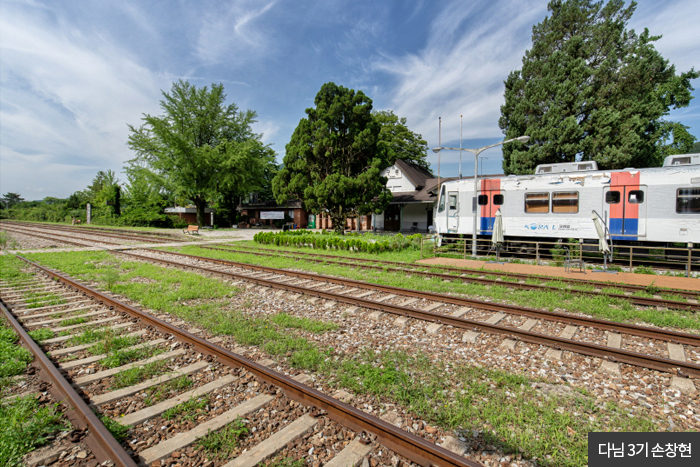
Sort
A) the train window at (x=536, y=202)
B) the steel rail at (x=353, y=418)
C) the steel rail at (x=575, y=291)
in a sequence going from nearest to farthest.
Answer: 1. the steel rail at (x=353, y=418)
2. the steel rail at (x=575, y=291)
3. the train window at (x=536, y=202)

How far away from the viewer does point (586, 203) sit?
13.9 metres

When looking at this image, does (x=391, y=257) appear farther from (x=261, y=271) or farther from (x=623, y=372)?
(x=623, y=372)

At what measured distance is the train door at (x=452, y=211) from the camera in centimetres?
1695

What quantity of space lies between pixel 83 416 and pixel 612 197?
672 inches

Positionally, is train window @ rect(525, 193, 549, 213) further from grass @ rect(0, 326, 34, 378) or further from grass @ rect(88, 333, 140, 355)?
grass @ rect(0, 326, 34, 378)

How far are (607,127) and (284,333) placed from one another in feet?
98.8

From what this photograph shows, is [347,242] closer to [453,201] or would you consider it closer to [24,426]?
[453,201]

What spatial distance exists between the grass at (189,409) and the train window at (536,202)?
1533cm

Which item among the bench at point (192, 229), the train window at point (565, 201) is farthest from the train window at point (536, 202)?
the bench at point (192, 229)

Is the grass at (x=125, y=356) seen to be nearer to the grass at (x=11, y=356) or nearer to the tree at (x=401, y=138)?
the grass at (x=11, y=356)

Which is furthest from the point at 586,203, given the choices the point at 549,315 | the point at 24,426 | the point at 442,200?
the point at 24,426

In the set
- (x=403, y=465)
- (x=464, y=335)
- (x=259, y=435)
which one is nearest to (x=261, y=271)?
(x=464, y=335)

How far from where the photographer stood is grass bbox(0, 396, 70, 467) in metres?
2.91

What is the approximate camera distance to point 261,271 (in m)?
12.0
